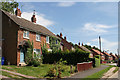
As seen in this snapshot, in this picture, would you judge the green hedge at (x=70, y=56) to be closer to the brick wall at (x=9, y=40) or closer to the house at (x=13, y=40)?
the house at (x=13, y=40)

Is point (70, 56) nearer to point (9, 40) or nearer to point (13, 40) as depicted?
point (13, 40)

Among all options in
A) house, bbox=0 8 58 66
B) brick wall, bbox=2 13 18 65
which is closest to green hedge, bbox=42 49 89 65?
house, bbox=0 8 58 66

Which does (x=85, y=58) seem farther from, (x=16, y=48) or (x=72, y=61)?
(x=16, y=48)

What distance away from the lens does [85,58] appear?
81.1 ft

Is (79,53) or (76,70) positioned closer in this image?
(76,70)

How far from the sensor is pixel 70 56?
25516mm

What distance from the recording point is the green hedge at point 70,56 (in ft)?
80.9

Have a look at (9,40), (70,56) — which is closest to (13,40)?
(9,40)

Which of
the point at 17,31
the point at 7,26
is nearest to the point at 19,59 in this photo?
the point at 17,31

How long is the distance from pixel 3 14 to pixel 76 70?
13.9 m

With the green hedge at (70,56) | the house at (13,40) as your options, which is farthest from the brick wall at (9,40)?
the green hedge at (70,56)

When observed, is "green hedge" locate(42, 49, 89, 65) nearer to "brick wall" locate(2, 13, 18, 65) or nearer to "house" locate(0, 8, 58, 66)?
"house" locate(0, 8, 58, 66)

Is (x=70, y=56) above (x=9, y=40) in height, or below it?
below

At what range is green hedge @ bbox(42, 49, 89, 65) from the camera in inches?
971
